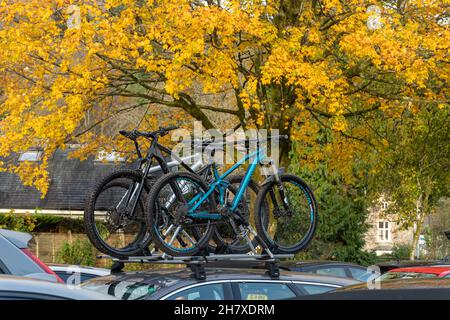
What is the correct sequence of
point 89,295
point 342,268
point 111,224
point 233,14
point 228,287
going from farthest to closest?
1. point 233,14
2. point 342,268
3. point 111,224
4. point 228,287
5. point 89,295

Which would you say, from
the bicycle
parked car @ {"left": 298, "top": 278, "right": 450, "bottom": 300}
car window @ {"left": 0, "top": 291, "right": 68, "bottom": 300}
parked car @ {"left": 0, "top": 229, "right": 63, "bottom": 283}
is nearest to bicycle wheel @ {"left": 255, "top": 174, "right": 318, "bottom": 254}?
the bicycle

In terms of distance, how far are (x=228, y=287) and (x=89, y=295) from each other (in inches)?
110

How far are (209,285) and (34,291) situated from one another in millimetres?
3002

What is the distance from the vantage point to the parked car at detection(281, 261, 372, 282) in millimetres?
11828

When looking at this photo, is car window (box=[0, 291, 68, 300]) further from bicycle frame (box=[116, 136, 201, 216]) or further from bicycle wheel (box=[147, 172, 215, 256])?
bicycle frame (box=[116, 136, 201, 216])

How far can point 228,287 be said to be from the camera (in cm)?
705

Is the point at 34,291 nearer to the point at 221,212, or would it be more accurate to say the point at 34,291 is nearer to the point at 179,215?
the point at 179,215

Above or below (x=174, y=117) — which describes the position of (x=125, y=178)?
below

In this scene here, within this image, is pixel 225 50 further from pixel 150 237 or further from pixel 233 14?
pixel 150 237

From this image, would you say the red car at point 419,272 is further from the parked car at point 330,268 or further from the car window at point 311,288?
the car window at point 311,288

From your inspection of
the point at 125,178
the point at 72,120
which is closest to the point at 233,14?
the point at 72,120

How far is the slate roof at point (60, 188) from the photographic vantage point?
37.7 meters

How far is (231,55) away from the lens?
16.3 m

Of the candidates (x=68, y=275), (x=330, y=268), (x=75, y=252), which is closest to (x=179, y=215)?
(x=68, y=275)
